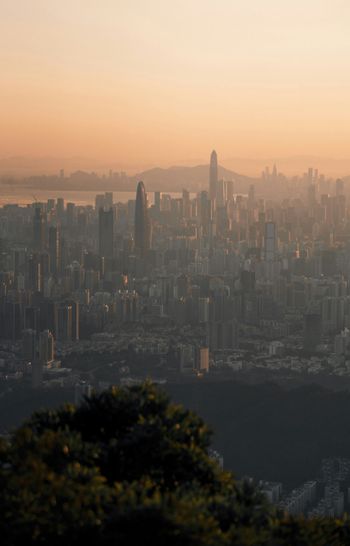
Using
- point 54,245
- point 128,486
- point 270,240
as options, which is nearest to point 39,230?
point 54,245

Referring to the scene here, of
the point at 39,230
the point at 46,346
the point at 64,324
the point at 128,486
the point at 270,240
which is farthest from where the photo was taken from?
the point at 270,240

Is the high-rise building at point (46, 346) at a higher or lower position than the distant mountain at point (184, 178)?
lower

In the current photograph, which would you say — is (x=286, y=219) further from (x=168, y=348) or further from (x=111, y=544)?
(x=111, y=544)

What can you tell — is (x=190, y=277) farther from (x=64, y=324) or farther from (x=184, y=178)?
(x=64, y=324)

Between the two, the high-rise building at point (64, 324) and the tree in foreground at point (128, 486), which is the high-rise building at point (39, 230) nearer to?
the high-rise building at point (64, 324)

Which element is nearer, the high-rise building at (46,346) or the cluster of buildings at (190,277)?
the high-rise building at (46,346)

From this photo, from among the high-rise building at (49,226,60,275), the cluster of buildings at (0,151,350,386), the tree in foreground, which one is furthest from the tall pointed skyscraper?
the tree in foreground

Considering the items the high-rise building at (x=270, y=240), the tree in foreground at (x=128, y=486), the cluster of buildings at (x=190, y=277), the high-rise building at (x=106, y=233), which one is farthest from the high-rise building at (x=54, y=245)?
the tree in foreground at (x=128, y=486)
